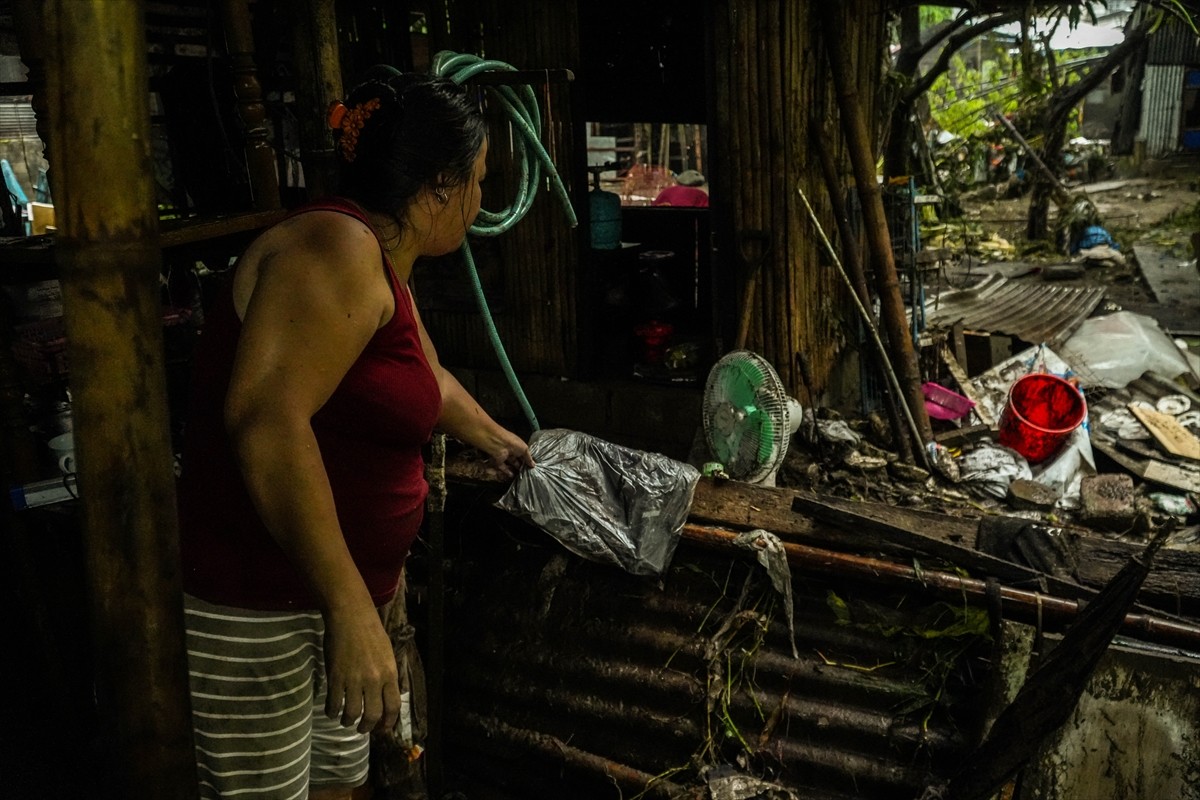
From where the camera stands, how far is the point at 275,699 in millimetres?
2082

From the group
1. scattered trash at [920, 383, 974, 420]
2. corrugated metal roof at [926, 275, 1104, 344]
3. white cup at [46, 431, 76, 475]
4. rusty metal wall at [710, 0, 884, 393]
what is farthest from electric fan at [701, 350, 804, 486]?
corrugated metal roof at [926, 275, 1104, 344]

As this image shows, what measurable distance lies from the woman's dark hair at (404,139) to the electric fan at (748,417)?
3027 mm

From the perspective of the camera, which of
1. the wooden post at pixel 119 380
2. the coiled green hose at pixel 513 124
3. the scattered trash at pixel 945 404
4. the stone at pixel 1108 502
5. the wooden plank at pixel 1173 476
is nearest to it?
the wooden post at pixel 119 380

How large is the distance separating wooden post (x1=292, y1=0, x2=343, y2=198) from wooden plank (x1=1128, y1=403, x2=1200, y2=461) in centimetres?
653

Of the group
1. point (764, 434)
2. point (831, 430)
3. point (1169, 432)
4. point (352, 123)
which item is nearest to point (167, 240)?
point (352, 123)

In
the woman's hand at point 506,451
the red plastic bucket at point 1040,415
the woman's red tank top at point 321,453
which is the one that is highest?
the woman's red tank top at point 321,453

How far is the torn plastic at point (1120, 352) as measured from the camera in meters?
8.10

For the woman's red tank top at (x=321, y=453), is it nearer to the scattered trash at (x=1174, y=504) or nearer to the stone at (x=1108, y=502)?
the stone at (x=1108, y=502)

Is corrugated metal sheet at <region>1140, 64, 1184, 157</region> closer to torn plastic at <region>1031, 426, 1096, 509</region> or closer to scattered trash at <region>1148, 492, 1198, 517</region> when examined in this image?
torn plastic at <region>1031, 426, 1096, 509</region>

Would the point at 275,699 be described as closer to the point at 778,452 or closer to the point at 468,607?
the point at 468,607

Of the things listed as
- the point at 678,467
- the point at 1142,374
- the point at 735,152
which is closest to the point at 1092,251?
the point at 1142,374

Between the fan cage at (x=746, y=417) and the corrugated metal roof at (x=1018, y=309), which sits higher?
the fan cage at (x=746, y=417)

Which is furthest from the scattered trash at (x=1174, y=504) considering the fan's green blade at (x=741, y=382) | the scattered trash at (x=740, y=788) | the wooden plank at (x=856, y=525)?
the scattered trash at (x=740, y=788)

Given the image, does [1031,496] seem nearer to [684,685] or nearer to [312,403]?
[684,685]
